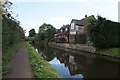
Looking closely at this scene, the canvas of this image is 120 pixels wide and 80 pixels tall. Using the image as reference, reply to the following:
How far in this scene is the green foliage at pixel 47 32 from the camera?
344ft

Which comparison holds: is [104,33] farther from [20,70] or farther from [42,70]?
[20,70]

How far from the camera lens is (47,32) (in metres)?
107

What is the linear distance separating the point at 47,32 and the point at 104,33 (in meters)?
65.8

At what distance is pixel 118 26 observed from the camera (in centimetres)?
4319

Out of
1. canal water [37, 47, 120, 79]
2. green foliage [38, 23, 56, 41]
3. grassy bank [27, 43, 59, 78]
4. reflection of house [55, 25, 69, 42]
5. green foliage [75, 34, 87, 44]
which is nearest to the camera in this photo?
grassy bank [27, 43, 59, 78]

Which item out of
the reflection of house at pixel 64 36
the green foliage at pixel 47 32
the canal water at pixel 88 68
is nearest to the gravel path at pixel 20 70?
the canal water at pixel 88 68

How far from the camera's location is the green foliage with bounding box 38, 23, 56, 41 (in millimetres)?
104938

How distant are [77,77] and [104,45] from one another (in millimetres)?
23052

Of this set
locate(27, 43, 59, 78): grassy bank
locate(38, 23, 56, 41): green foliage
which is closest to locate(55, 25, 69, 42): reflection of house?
locate(38, 23, 56, 41): green foliage

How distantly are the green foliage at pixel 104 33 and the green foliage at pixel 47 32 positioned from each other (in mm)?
60470

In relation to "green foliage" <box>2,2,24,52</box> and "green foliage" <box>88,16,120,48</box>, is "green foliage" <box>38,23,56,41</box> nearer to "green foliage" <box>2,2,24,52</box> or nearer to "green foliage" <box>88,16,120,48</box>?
"green foliage" <box>88,16,120,48</box>

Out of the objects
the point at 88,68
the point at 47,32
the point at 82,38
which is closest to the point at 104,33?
the point at 82,38

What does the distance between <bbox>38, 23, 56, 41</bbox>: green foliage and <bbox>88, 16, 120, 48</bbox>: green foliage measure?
60.5m

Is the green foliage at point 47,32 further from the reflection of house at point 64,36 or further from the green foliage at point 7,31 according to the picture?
the green foliage at point 7,31
